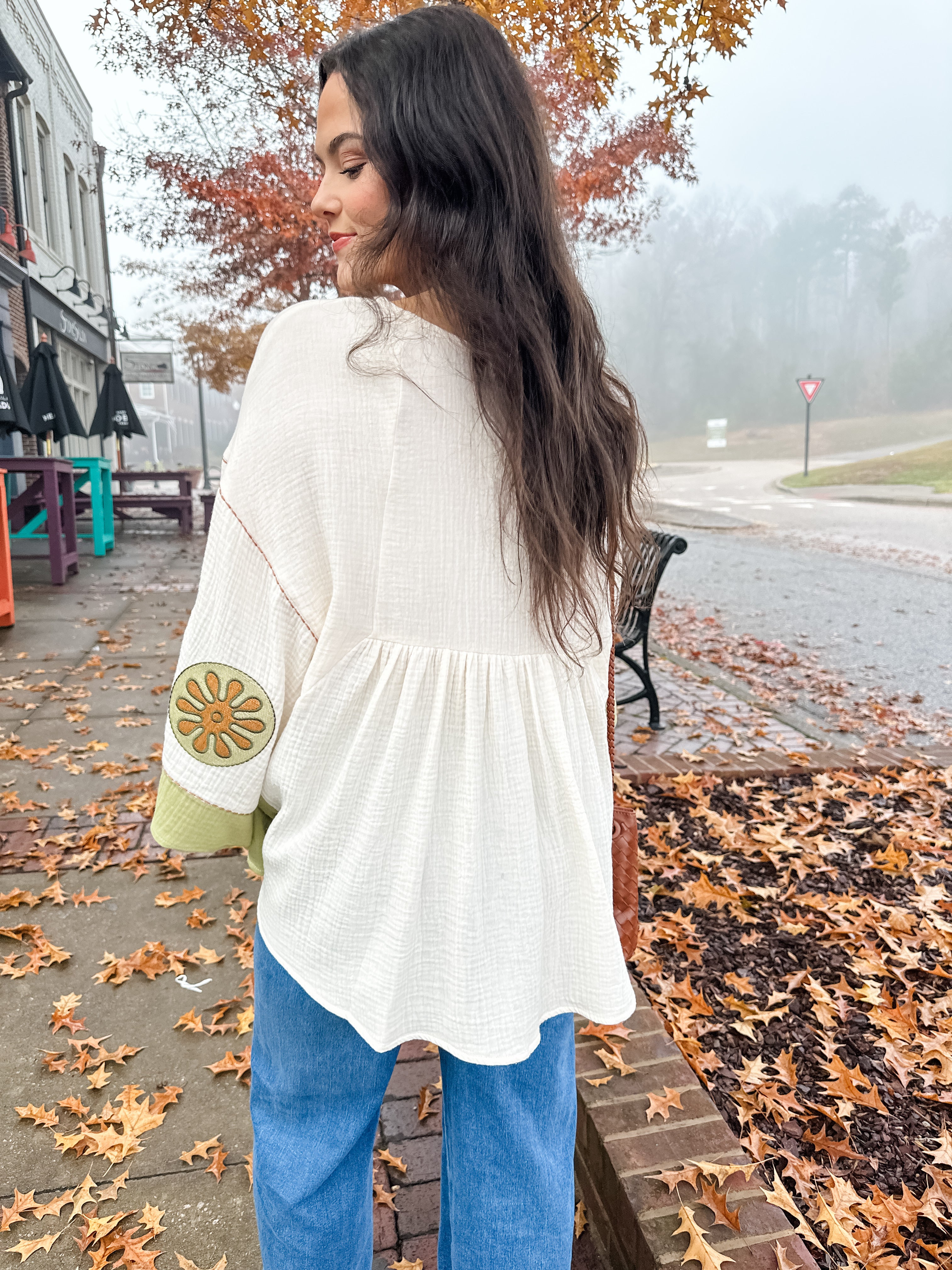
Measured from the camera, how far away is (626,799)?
12.2 ft

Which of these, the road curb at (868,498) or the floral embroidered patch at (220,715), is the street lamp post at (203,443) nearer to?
the road curb at (868,498)

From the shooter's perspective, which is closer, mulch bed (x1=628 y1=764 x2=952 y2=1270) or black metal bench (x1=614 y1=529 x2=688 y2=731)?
mulch bed (x1=628 y1=764 x2=952 y2=1270)

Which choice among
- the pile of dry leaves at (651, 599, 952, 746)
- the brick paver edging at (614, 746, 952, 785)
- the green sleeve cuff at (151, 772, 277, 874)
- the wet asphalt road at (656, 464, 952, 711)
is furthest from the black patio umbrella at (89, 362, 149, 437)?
the green sleeve cuff at (151, 772, 277, 874)

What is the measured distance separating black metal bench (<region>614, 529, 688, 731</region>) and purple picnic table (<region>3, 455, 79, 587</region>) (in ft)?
19.1

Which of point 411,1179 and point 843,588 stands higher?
point 843,588

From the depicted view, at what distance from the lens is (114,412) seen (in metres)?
14.8

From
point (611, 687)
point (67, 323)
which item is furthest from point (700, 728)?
point (67, 323)

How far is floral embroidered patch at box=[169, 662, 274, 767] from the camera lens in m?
0.92

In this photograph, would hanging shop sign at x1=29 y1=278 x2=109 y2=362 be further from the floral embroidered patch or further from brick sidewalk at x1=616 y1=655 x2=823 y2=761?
the floral embroidered patch

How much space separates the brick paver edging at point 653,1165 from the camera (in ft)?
4.86

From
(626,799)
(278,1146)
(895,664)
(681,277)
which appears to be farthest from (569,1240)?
(681,277)

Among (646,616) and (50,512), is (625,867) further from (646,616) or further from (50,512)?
(50,512)

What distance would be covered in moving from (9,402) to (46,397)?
11.0 ft

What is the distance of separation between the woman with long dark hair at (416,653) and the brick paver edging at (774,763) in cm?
300
